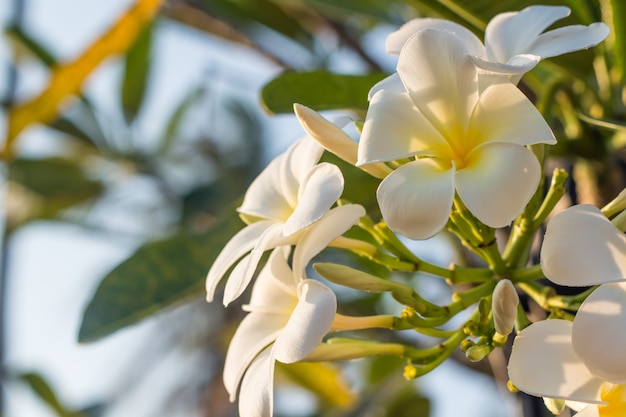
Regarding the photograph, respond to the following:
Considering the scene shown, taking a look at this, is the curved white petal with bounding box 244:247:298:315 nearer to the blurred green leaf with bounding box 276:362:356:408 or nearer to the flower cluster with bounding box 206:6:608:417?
the flower cluster with bounding box 206:6:608:417

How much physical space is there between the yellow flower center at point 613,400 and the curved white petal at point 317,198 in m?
0.18

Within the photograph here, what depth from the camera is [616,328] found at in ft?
1.24

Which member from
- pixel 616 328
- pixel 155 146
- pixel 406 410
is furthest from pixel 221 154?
pixel 616 328

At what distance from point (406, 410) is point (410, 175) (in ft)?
3.54

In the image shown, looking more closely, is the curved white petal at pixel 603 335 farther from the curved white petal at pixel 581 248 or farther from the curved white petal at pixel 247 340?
the curved white petal at pixel 247 340

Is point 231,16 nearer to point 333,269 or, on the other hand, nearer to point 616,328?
point 333,269

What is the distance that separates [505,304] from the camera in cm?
44

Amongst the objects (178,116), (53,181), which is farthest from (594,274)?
(178,116)

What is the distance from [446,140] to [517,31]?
0.11 m

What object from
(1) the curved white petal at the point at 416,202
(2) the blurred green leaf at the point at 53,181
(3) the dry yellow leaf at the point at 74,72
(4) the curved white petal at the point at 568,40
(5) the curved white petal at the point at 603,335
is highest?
(4) the curved white petal at the point at 568,40

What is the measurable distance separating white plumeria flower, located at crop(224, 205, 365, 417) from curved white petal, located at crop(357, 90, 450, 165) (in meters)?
0.05

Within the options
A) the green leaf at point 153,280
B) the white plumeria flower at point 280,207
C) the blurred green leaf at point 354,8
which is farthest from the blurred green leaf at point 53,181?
the white plumeria flower at point 280,207

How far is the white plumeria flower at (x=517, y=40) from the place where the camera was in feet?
1.44

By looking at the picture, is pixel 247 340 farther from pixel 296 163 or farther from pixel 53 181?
pixel 53 181
